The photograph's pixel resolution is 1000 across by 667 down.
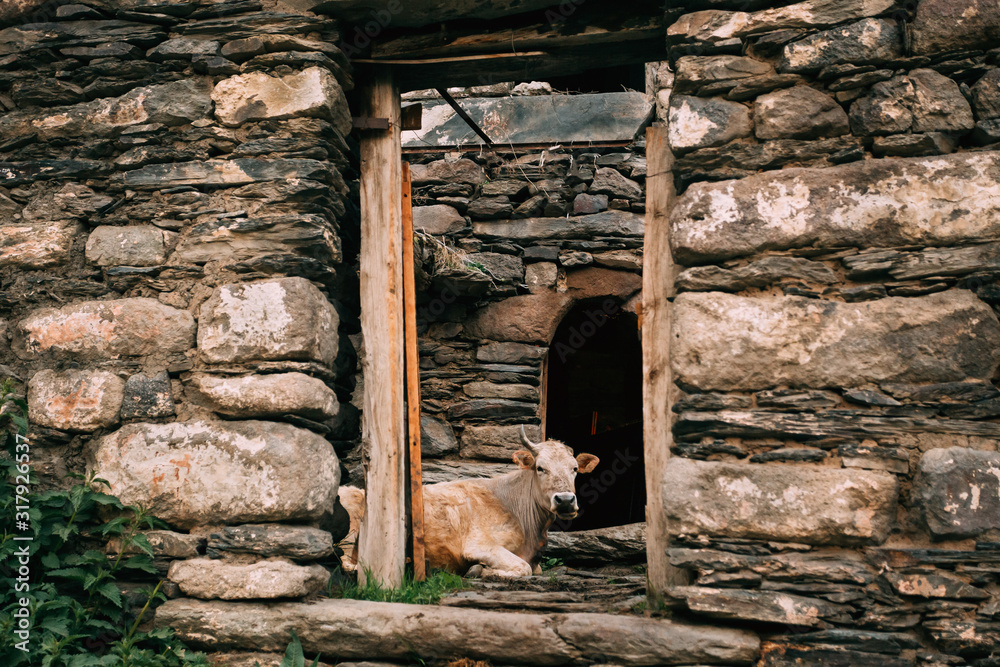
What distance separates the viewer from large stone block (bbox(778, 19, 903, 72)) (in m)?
2.68

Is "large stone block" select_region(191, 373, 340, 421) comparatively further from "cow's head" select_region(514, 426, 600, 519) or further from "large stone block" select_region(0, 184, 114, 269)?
"cow's head" select_region(514, 426, 600, 519)

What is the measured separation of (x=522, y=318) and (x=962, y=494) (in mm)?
4305

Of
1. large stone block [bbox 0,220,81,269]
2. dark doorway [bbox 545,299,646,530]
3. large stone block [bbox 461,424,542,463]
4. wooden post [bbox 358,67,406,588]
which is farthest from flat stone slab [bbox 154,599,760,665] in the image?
dark doorway [bbox 545,299,646,530]

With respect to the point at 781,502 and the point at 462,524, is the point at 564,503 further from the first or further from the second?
the point at 781,502

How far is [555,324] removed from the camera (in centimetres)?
655

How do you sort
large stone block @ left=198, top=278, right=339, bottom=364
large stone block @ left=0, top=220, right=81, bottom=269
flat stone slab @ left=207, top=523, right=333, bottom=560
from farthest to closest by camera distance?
large stone block @ left=0, top=220, right=81, bottom=269, large stone block @ left=198, top=278, right=339, bottom=364, flat stone slab @ left=207, top=523, right=333, bottom=560

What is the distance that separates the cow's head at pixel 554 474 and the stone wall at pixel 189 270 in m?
1.61

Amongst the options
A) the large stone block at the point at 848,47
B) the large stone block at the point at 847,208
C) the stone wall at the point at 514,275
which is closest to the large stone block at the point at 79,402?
the large stone block at the point at 847,208

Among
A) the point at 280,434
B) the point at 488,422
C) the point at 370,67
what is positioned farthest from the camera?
the point at 488,422

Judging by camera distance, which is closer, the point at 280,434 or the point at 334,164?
the point at 280,434

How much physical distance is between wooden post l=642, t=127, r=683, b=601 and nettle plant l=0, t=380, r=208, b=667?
1728mm

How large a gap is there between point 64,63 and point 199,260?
1.11 meters

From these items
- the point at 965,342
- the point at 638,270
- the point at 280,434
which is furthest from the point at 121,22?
the point at 638,270

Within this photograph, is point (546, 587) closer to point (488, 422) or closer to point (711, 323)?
point (711, 323)
